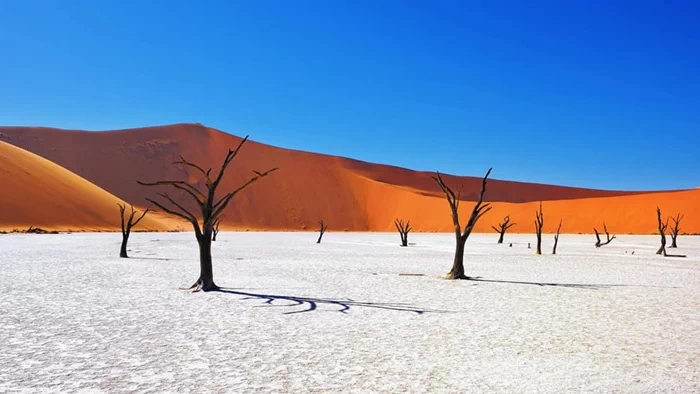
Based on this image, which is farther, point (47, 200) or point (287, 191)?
point (287, 191)

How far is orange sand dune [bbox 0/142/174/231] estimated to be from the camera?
1911 inches

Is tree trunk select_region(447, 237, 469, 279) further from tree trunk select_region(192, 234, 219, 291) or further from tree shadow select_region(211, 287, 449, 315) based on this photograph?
tree trunk select_region(192, 234, 219, 291)

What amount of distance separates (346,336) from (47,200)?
52.1 metres

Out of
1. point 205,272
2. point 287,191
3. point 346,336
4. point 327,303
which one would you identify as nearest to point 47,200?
point 287,191

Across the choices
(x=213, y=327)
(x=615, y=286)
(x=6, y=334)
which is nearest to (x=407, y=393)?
(x=213, y=327)

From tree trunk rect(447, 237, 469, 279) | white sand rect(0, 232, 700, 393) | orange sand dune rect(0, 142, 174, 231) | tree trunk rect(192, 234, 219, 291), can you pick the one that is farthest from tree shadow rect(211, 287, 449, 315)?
orange sand dune rect(0, 142, 174, 231)

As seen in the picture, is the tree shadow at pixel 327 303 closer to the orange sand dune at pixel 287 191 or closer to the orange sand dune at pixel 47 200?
the orange sand dune at pixel 47 200

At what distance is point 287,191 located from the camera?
287 ft

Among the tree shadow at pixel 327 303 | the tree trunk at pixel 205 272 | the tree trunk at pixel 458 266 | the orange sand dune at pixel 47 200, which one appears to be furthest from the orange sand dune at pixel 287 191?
the tree shadow at pixel 327 303

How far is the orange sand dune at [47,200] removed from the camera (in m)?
48.5

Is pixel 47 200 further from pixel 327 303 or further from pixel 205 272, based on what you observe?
pixel 327 303

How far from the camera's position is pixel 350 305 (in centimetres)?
1009

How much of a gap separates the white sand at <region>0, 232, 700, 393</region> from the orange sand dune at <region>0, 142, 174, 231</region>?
38.7m

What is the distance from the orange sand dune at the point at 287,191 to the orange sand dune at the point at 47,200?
17.9 m
